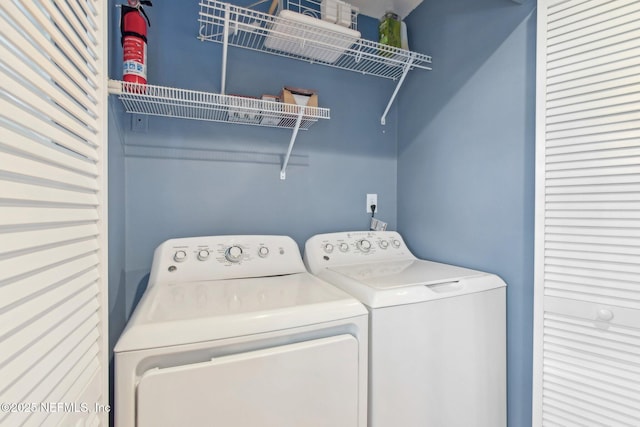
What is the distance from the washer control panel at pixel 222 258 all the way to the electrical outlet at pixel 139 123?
58 centimetres

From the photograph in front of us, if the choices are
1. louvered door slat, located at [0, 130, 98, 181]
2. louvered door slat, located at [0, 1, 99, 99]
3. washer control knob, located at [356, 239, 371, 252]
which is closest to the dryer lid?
washer control knob, located at [356, 239, 371, 252]

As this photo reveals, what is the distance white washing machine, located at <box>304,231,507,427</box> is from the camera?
1043 millimetres

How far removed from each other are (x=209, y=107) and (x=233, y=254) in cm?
72

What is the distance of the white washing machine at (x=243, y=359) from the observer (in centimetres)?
77

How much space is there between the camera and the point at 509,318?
4.36 ft

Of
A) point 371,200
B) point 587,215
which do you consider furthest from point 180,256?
point 587,215

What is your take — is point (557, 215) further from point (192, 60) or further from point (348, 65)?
point (192, 60)

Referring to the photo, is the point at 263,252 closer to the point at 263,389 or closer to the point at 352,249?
the point at 352,249

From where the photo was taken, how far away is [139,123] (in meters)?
1.46

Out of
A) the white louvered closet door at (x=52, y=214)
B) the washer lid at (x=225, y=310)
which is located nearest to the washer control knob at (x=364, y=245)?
the washer lid at (x=225, y=310)

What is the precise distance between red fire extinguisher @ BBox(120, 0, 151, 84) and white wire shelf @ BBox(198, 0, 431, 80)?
26 centimetres

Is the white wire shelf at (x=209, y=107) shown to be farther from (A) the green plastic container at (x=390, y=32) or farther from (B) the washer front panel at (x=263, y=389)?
(B) the washer front panel at (x=263, y=389)

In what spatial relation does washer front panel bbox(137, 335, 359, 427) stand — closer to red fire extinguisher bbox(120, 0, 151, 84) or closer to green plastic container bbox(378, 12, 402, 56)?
red fire extinguisher bbox(120, 0, 151, 84)

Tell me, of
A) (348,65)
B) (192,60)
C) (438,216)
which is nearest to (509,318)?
(438,216)
